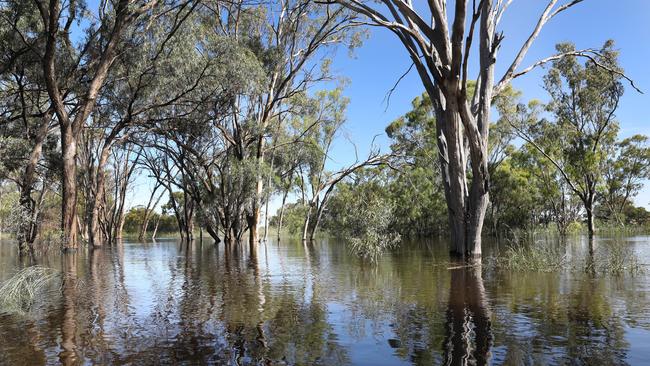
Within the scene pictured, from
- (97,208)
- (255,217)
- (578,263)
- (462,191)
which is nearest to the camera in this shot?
(578,263)

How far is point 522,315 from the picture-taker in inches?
231

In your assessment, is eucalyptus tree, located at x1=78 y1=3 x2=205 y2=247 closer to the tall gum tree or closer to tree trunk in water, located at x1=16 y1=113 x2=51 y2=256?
the tall gum tree

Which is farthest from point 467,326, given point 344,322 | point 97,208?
point 97,208

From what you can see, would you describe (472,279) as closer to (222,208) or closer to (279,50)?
(279,50)

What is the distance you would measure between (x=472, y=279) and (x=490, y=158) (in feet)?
114

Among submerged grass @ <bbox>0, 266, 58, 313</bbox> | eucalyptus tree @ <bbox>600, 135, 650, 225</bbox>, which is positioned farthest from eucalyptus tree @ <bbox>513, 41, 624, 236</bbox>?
submerged grass @ <bbox>0, 266, 58, 313</bbox>

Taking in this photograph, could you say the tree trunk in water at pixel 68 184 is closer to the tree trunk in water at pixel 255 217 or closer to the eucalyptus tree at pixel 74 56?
the eucalyptus tree at pixel 74 56

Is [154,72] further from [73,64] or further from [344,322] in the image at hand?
[344,322]

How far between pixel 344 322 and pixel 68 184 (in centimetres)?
1564

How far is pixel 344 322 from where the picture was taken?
5758 mm

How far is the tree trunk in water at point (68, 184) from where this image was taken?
18.0 m

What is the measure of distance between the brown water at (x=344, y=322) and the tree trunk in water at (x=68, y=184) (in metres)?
9.75

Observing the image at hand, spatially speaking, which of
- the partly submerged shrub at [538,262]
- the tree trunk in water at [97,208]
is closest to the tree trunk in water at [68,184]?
the tree trunk in water at [97,208]

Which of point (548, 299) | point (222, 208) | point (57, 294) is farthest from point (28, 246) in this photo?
point (548, 299)
